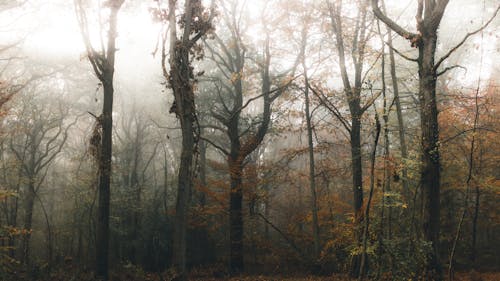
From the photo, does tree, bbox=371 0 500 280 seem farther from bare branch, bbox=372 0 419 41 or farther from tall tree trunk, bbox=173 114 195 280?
tall tree trunk, bbox=173 114 195 280

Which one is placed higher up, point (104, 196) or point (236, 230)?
point (104, 196)

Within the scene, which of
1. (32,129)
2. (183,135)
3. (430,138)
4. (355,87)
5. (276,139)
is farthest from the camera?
(32,129)

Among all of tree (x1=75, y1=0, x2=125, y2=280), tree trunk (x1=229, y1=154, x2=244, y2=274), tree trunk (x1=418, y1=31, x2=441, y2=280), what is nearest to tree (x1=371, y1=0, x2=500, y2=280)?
tree trunk (x1=418, y1=31, x2=441, y2=280)

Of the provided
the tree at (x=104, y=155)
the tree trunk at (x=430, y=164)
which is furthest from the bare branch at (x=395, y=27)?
the tree at (x=104, y=155)

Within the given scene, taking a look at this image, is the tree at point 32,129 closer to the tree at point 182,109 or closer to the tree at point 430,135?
the tree at point 182,109

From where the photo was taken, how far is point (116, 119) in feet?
99.2

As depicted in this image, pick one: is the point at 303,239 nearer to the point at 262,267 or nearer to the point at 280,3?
the point at 262,267

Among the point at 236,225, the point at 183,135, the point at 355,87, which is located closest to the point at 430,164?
A: the point at 183,135

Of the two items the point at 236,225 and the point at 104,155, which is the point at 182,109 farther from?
the point at 236,225

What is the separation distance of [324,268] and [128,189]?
11.6 m

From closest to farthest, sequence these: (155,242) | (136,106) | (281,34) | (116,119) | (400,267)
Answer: (400,267) → (281,34) → (155,242) → (136,106) → (116,119)

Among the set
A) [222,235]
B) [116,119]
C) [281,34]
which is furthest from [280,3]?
[116,119]

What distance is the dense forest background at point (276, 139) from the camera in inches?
285

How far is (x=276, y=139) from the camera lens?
18031 mm
